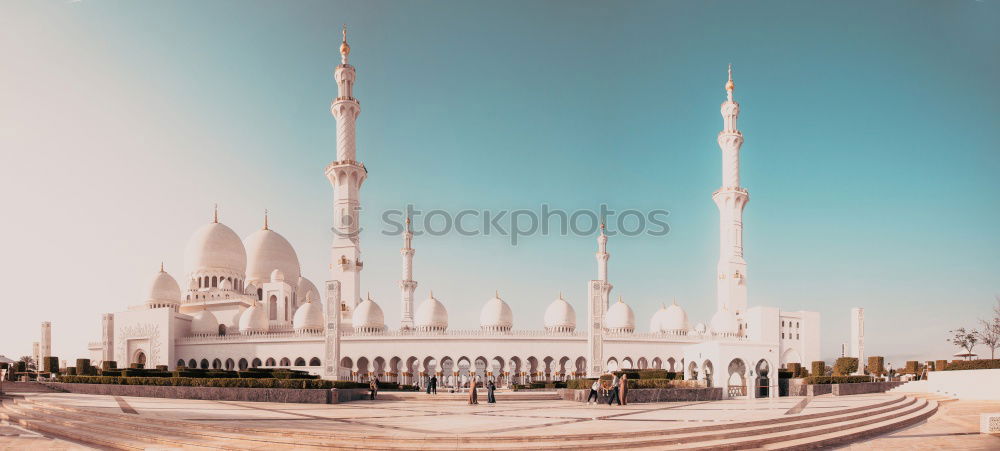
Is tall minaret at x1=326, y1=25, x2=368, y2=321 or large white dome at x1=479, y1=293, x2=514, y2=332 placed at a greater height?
tall minaret at x1=326, y1=25, x2=368, y2=321

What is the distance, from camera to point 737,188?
56.7 m

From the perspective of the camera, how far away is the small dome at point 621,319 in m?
50.5

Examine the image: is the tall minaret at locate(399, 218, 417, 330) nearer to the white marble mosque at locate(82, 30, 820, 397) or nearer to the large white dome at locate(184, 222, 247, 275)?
the white marble mosque at locate(82, 30, 820, 397)

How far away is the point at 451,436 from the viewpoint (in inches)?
513

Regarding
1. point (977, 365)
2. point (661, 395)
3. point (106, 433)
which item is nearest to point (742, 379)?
point (661, 395)

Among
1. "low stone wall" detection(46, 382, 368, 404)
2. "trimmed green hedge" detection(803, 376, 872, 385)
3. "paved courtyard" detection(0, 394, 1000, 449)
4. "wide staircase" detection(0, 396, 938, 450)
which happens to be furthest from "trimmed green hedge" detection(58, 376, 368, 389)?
"trimmed green hedge" detection(803, 376, 872, 385)

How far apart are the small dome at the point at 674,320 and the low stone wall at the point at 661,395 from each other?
25845 mm

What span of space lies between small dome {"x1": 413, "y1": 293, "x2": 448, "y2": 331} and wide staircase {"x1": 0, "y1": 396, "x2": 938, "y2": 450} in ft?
99.1

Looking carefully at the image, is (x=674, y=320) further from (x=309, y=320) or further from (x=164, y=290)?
(x=164, y=290)

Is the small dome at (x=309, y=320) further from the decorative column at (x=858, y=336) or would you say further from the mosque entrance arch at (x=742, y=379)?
the decorative column at (x=858, y=336)

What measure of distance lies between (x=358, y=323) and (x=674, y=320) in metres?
21.9

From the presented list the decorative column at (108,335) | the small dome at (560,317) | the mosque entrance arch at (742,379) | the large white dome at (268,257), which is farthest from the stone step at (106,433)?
the large white dome at (268,257)

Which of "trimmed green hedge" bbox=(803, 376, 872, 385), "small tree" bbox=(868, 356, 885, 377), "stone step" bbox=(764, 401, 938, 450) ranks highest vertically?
"stone step" bbox=(764, 401, 938, 450)

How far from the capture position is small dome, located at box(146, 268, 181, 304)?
53594 mm
